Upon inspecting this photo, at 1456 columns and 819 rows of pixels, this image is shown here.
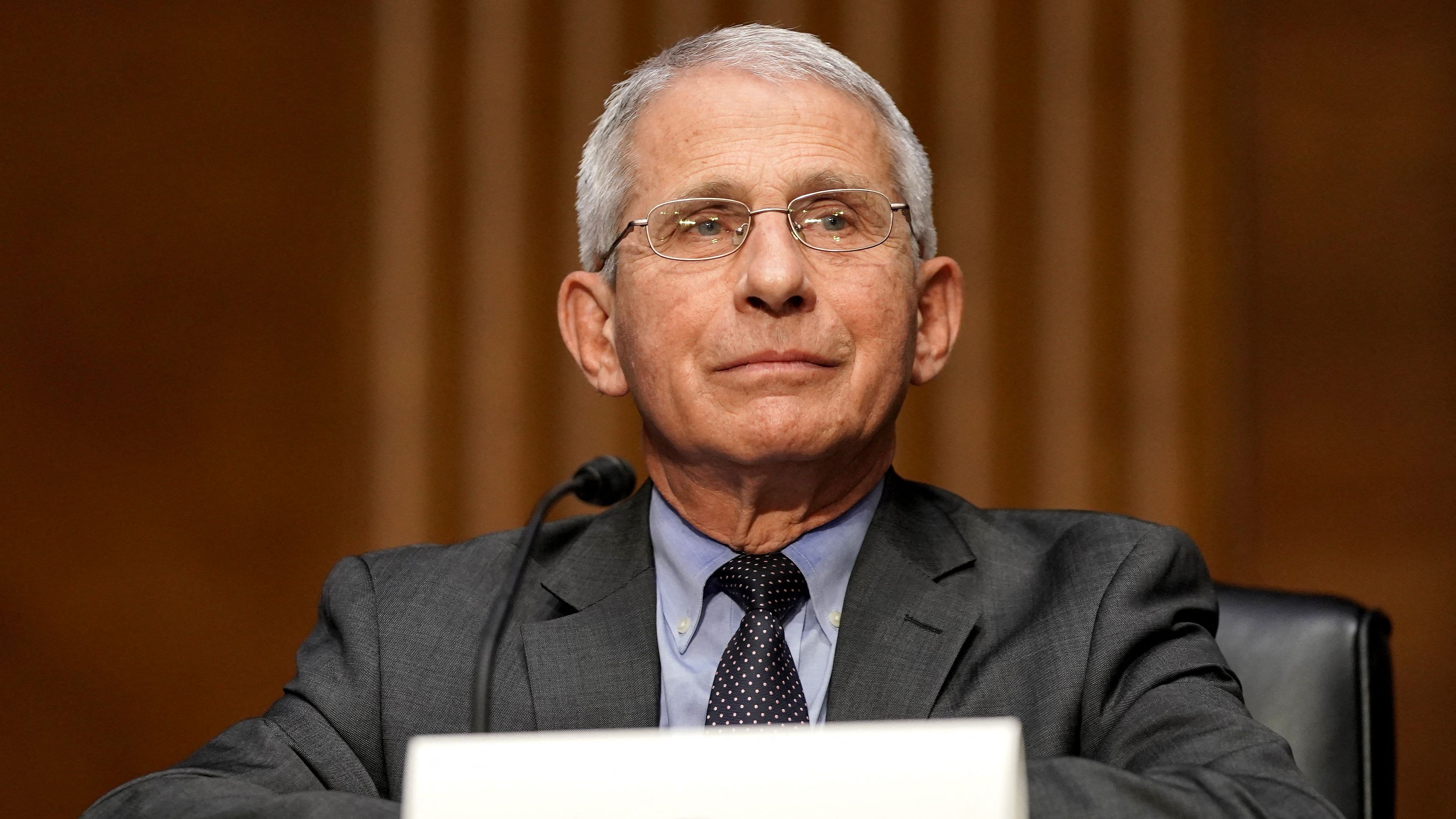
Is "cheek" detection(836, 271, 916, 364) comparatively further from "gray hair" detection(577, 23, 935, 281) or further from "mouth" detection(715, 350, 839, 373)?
"gray hair" detection(577, 23, 935, 281)

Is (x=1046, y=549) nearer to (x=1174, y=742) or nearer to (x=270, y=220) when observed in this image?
(x=1174, y=742)

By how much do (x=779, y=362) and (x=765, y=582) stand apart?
0.87ft

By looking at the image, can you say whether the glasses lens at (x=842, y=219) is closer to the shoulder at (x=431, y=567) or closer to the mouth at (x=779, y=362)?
the mouth at (x=779, y=362)

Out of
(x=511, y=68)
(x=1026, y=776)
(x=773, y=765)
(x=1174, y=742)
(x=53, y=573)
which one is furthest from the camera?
(x=511, y=68)

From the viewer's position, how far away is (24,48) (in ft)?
9.76

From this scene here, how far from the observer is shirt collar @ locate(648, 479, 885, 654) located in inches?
62.9

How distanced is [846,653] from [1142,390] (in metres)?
1.71

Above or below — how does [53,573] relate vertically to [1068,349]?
below

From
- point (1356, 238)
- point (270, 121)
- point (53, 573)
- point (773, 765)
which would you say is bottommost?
point (53, 573)

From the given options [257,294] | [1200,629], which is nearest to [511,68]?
[257,294]

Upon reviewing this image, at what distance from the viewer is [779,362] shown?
59.8 inches

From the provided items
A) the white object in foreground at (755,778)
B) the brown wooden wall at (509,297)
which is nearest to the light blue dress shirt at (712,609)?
the white object in foreground at (755,778)

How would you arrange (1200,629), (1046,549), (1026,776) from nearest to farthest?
1. (1026,776)
2. (1200,629)
3. (1046,549)

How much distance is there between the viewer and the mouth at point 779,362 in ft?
4.97
